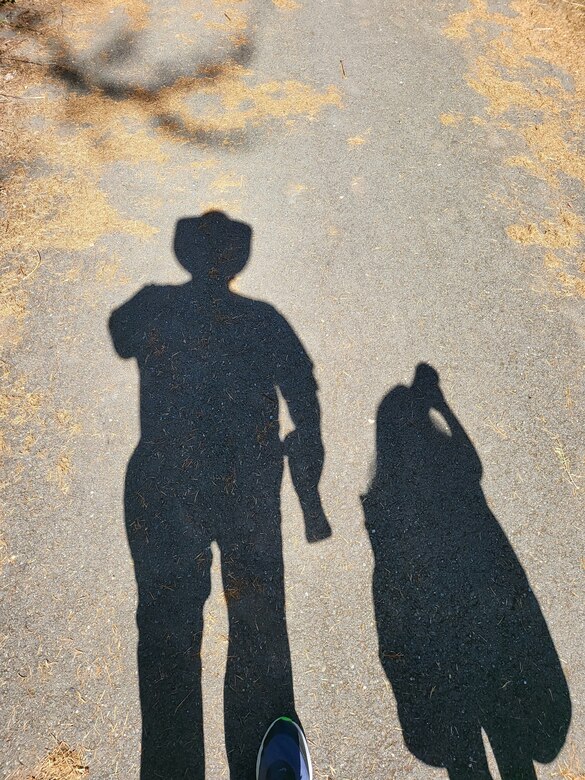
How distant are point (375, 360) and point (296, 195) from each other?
2.21 metres

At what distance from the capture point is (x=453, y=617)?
296 cm

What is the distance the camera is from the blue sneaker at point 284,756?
250 centimetres

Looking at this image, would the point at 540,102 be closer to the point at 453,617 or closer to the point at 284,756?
the point at 453,617

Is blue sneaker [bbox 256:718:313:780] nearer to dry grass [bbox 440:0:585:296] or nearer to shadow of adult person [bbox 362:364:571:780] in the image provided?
shadow of adult person [bbox 362:364:571:780]

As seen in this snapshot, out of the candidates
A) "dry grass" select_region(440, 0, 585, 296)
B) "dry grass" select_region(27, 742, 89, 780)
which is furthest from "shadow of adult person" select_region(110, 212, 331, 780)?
"dry grass" select_region(440, 0, 585, 296)

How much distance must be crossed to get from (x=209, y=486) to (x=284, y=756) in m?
1.59

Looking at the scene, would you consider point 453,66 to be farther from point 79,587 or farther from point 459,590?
point 79,587

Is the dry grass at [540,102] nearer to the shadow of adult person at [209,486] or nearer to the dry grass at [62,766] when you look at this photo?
the shadow of adult person at [209,486]

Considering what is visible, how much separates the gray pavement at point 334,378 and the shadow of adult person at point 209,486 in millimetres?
81

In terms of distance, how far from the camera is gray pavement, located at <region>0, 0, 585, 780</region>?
2734 millimetres

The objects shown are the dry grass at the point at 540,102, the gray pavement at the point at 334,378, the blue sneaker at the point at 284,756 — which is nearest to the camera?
the blue sneaker at the point at 284,756

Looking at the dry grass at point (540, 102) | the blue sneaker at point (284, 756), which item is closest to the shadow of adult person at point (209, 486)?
the blue sneaker at point (284, 756)

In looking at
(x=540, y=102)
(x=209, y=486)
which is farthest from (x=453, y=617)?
(x=540, y=102)

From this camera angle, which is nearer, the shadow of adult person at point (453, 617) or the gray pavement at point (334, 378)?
the shadow of adult person at point (453, 617)
